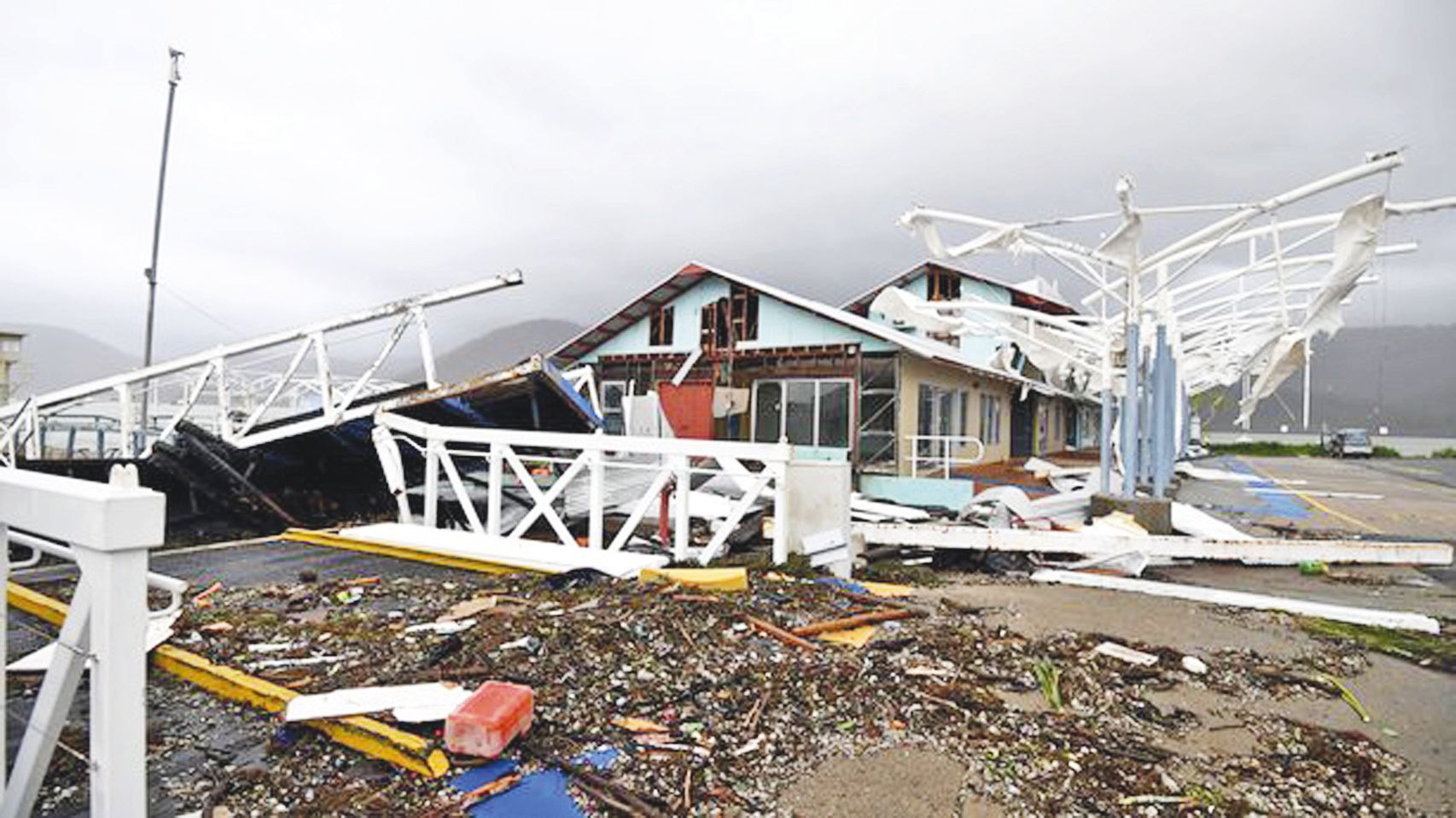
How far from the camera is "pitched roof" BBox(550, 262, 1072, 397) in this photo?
14281 mm

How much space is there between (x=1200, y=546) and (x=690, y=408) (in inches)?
413

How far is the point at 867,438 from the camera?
1497 cm

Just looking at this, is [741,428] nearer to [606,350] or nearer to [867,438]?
[867,438]

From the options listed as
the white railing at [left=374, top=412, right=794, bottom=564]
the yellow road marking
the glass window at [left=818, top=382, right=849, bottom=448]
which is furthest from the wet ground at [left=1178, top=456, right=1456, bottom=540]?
the white railing at [left=374, top=412, right=794, bottom=564]

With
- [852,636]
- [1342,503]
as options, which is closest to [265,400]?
[852,636]

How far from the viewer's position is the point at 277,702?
3.32 meters

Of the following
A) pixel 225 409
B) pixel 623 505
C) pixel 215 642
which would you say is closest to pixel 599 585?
pixel 215 642

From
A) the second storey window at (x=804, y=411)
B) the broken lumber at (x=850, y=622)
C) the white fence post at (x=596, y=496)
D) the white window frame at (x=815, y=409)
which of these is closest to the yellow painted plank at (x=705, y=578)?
the broken lumber at (x=850, y=622)

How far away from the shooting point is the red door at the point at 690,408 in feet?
52.5

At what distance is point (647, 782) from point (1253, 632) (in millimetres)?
5161

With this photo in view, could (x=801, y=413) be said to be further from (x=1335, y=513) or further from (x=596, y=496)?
(x=1335, y=513)

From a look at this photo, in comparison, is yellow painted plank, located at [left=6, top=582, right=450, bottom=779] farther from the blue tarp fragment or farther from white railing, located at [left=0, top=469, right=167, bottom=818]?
white railing, located at [left=0, top=469, right=167, bottom=818]

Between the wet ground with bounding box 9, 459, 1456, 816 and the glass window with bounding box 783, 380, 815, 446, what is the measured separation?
10.0 meters

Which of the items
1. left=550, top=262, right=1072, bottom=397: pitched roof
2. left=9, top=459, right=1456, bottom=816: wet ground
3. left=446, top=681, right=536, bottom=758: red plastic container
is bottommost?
left=9, top=459, right=1456, bottom=816: wet ground
